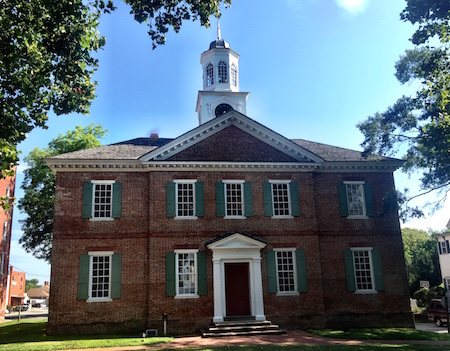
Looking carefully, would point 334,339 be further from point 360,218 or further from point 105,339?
point 105,339

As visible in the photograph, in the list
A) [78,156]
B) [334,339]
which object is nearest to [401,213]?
[334,339]

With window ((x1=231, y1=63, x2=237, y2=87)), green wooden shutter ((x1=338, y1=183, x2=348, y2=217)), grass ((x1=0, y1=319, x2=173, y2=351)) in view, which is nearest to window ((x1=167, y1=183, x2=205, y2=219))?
grass ((x1=0, y1=319, x2=173, y2=351))

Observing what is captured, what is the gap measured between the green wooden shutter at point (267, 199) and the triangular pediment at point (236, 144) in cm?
128

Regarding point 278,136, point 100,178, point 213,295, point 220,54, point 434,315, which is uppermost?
point 220,54

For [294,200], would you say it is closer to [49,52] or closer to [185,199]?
[185,199]

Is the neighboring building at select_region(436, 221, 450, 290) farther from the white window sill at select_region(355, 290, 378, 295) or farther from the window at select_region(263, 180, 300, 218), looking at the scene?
the window at select_region(263, 180, 300, 218)

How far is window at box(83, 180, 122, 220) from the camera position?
19484 millimetres

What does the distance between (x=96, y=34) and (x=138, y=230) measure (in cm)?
976

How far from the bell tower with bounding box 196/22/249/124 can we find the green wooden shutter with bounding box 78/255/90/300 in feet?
37.2

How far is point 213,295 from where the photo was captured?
18.9m

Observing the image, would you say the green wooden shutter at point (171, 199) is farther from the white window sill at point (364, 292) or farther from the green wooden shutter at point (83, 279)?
the white window sill at point (364, 292)

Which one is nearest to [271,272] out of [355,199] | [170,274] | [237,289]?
[237,289]

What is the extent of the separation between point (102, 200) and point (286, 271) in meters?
9.26

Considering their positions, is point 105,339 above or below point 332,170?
below
